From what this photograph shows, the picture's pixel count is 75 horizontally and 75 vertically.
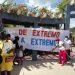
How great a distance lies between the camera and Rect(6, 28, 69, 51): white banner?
16.1 meters

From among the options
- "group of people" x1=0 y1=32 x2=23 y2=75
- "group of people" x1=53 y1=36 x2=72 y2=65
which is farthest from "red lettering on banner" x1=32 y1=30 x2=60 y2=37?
"group of people" x1=0 y1=32 x2=23 y2=75

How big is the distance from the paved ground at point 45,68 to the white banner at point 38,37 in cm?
125

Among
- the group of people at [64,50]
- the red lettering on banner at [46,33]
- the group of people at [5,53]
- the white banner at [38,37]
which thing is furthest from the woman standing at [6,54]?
the red lettering on banner at [46,33]

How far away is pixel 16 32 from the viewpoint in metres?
16.0

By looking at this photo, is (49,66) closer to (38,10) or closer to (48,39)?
(48,39)

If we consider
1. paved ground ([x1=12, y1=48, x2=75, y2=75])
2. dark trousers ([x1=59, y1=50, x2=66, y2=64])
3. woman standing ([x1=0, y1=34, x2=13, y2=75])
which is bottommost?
paved ground ([x1=12, y1=48, x2=75, y2=75])

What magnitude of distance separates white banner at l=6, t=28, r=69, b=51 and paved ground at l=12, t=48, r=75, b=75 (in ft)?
4.09

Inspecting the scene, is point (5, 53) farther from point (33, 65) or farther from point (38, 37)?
point (38, 37)

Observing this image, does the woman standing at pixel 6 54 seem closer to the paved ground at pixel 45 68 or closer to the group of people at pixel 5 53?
the group of people at pixel 5 53

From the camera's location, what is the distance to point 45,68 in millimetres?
13609

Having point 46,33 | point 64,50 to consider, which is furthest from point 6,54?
point 46,33

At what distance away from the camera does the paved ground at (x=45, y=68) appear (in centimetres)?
1257

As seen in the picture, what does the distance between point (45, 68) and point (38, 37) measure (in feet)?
10.1

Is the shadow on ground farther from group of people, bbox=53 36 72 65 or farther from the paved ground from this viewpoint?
group of people, bbox=53 36 72 65
